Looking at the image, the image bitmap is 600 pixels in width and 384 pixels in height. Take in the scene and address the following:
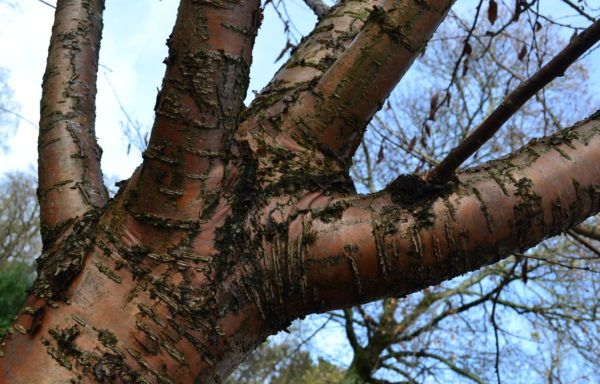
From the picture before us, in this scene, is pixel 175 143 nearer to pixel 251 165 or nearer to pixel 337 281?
pixel 251 165

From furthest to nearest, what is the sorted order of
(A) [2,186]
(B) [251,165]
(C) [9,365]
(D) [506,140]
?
(A) [2,186] → (D) [506,140] → (B) [251,165] → (C) [9,365]

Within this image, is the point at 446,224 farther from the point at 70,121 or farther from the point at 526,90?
the point at 70,121

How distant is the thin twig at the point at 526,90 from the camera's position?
2.68 feet

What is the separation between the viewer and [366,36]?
1147mm

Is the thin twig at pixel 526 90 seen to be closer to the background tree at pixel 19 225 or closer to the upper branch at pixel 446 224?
the upper branch at pixel 446 224

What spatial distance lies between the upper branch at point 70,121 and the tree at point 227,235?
0.70 feet

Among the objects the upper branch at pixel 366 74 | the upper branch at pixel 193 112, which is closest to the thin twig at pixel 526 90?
the upper branch at pixel 366 74

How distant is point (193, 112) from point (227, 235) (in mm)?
251

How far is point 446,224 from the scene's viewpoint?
3.12 ft

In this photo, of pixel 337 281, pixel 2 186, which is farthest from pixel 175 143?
pixel 2 186

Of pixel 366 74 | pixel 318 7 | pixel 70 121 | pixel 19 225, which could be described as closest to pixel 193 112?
pixel 366 74

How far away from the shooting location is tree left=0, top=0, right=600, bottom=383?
34.8 inches

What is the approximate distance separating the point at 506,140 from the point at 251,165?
10.2m

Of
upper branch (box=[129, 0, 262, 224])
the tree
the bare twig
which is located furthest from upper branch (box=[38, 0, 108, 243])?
the bare twig
